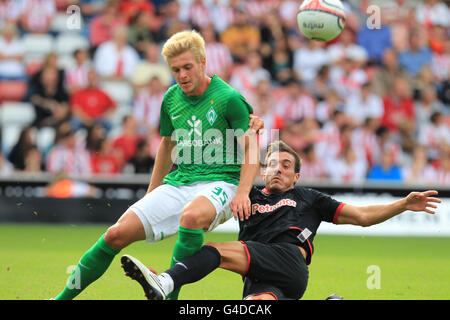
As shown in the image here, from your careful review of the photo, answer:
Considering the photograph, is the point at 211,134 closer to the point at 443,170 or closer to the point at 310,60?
the point at 443,170

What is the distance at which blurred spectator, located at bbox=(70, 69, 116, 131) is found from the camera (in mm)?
13094

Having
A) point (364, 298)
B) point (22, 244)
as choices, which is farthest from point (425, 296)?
point (22, 244)

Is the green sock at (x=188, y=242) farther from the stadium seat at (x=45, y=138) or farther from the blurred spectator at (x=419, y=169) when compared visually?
the blurred spectator at (x=419, y=169)

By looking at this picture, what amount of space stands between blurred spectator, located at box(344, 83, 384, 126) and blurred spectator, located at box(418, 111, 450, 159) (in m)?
0.92

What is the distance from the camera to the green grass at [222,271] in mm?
6414

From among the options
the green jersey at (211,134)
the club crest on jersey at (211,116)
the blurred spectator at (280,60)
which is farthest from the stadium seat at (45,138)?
the club crest on jersey at (211,116)

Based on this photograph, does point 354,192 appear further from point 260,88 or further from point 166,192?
point 166,192

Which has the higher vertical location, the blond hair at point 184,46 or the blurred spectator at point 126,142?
the blond hair at point 184,46

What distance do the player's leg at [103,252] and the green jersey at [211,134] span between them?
52 cm

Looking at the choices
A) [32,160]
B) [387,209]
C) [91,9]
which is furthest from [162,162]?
[91,9]

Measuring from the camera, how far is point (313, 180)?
488 inches

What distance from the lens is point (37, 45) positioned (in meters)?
14.5

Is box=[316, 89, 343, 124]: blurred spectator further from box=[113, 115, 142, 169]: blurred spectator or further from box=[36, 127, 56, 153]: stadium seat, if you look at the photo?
box=[36, 127, 56, 153]: stadium seat
